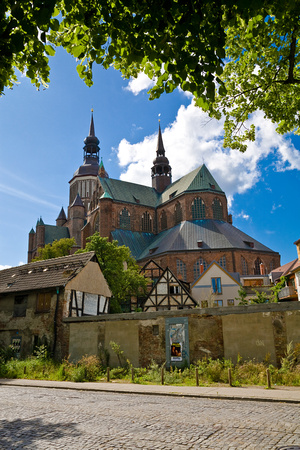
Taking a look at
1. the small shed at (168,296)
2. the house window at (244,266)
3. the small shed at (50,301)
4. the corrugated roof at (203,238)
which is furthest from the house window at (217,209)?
the small shed at (50,301)

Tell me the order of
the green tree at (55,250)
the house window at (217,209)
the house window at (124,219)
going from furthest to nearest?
the house window at (124,219), the house window at (217,209), the green tree at (55,250)

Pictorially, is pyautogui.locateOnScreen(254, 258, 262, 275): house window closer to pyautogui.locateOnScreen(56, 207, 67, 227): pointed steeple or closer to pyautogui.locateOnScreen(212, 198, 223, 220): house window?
pyautogui.locateOnScreen(212, 198, 223, 220): house window

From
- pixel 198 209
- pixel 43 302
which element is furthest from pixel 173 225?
pixel 43 302

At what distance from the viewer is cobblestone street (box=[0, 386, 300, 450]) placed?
18.6 ft

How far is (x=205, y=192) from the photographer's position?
57938 mm

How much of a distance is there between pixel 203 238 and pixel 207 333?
35602 mm

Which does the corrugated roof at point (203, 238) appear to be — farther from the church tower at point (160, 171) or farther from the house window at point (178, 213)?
the church tower at point (160, 171)

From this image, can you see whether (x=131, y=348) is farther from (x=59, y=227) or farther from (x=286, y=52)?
(x=59, y=227)

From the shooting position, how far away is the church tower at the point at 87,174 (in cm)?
8594

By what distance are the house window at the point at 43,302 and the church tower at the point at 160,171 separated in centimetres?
5172

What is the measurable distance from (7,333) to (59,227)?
59.8m

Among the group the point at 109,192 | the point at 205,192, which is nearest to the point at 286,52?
the point at 205,192

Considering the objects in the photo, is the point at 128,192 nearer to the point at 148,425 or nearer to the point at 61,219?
the point at 61,219

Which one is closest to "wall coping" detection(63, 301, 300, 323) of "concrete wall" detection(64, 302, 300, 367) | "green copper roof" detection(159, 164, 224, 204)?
"concrete wall" detection(64, 302, 300, 367)
